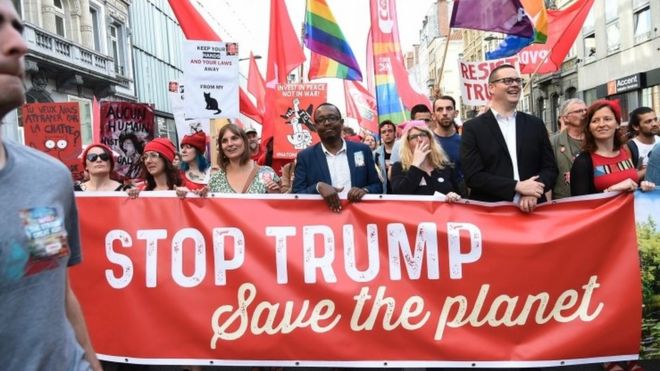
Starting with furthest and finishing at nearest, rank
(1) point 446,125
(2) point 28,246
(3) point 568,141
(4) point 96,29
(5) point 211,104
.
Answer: (4) point 96,29, (5) point 211,104, (1) point 446,125, (3) point 568,141, (2) point 28,246

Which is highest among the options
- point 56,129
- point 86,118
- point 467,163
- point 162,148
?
point 86,118

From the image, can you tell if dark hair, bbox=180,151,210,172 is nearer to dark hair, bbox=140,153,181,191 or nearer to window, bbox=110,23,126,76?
dark hair, bbox=140,153,181,191

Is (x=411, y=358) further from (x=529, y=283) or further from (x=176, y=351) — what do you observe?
(x=176, y=351)

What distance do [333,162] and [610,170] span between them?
185cm

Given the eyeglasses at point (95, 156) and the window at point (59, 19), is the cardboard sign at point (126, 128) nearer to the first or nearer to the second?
the eyeglasses at point (95, 156)

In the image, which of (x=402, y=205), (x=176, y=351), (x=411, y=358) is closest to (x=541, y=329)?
(x=411, y=358)

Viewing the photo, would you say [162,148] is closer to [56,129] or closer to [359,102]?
[56,129]

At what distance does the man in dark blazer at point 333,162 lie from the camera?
4.45 m

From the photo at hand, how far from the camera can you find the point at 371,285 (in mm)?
3857

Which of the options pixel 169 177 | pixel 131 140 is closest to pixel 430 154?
pixel 169 177

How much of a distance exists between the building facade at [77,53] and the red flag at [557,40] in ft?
51.0

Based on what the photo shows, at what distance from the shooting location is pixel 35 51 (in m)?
24.1

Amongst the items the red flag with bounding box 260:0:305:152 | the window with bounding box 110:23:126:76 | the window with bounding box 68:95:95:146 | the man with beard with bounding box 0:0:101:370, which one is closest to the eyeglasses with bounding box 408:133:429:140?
the man with beard with bounding box 0:0:101:370

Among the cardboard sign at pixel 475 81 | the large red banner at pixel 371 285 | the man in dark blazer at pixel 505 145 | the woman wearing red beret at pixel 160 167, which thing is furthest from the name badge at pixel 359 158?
the cardboard sign at pixel 475 81
